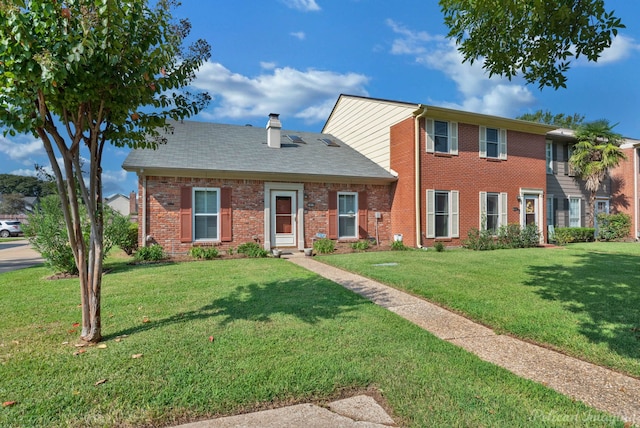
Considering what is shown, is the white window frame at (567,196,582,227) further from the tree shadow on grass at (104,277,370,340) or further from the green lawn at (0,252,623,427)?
the green lawn at (0,252,623,427)

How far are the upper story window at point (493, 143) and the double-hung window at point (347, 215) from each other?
5.79 meters

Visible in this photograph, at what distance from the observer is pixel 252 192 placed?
11695 mm

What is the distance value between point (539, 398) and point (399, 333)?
60.0 inches

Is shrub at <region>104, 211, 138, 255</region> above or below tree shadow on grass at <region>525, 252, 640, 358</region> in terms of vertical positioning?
above

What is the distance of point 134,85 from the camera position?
3.47m

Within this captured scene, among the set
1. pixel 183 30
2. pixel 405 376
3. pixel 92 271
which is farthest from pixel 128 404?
pixel 183 30

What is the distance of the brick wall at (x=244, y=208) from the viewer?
10531mm

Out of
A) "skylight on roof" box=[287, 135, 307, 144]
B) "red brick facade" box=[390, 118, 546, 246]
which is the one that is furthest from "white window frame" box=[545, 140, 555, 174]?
"skylight on roof" box=[287, 135, 307, 144]

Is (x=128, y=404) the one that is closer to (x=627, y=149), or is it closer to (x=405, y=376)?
(x=405, y=376)

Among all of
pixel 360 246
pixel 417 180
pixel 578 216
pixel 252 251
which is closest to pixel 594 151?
pixel 578 216

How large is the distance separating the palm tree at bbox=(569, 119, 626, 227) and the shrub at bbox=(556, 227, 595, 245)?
2134 mm

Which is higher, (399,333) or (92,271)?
(92,271)

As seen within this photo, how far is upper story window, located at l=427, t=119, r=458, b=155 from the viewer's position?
12.7 m

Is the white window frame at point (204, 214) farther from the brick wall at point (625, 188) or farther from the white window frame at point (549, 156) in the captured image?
the brick wall at point (625, 188)
